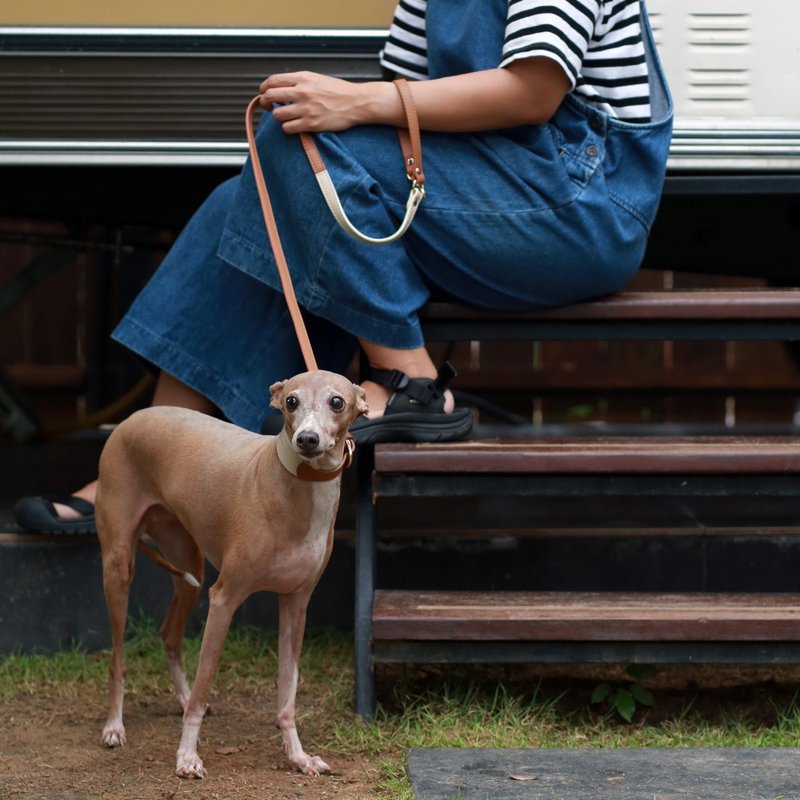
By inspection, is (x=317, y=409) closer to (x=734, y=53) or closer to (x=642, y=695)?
(x=642, y=695)

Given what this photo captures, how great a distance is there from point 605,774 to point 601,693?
49 cm

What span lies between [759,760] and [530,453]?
2.49 ft

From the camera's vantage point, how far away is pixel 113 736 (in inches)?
102

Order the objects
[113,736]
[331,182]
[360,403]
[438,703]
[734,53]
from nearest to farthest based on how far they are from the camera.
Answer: [360,403], [113,736], [331,182], [438,703], [734,53]

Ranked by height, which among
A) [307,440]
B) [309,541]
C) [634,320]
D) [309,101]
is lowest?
[309,541]

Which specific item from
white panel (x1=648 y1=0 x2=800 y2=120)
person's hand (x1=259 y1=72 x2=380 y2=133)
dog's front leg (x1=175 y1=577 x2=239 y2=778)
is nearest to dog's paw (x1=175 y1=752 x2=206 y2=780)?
dog's front leg (x1=175 y1=577 x2=239 y2=778)

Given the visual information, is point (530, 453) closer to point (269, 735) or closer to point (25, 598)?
point (269, 735)

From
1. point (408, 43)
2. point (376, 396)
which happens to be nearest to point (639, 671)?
point (376, 396)

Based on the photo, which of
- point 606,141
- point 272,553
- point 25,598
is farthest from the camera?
point 25,598

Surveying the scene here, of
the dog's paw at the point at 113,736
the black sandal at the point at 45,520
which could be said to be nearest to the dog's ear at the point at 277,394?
the dog's paw at the point at 113,736

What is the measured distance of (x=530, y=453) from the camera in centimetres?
278

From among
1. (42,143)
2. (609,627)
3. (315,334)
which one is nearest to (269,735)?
(609,627)

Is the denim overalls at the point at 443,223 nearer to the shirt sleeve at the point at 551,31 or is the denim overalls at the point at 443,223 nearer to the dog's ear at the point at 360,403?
the shirt sleeve at the point at 551,31

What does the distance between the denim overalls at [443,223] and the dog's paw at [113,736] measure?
0.73m
